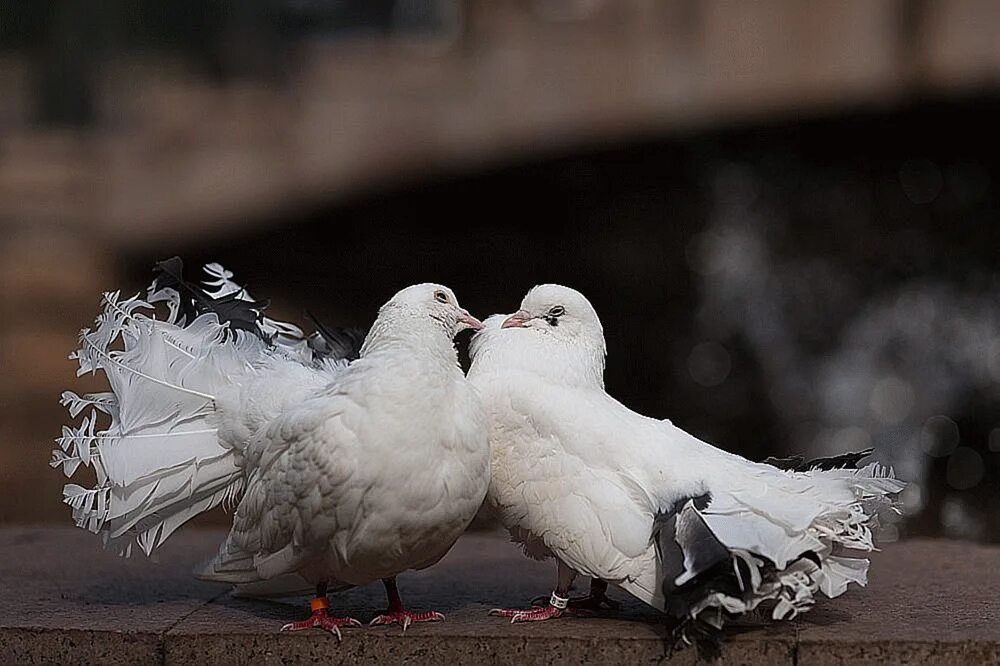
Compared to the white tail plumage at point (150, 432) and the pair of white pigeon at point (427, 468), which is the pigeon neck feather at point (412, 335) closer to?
the pair of white pigeon at point (427, 468)

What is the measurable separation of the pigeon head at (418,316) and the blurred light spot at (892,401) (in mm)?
9670

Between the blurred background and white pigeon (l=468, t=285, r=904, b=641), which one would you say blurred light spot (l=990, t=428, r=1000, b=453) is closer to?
the blurred background

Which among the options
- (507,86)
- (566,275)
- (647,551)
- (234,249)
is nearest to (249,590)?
(647,551)

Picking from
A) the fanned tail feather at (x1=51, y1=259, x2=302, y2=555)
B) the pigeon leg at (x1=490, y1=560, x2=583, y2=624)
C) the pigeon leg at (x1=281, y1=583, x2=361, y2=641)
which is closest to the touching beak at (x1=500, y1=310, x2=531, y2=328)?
the fanned tail feather at (x1=51, y1=259, x2=302, y2=555)

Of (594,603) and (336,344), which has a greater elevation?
(336,344)

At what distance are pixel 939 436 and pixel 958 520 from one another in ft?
7.26

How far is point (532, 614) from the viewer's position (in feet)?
18.0

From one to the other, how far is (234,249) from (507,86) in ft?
13.9

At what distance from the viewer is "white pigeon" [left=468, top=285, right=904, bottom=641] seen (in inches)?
193

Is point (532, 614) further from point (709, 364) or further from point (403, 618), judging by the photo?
point (709, 364)

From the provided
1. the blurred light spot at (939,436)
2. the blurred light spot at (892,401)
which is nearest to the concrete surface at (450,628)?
the blurred light spot at (939,436)

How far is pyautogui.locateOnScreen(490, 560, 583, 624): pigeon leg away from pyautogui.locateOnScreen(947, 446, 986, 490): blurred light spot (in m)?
8.25

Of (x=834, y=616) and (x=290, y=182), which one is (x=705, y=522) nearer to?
(x=834, y=616)

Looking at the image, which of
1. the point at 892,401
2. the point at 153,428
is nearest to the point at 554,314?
the point at 153,428
